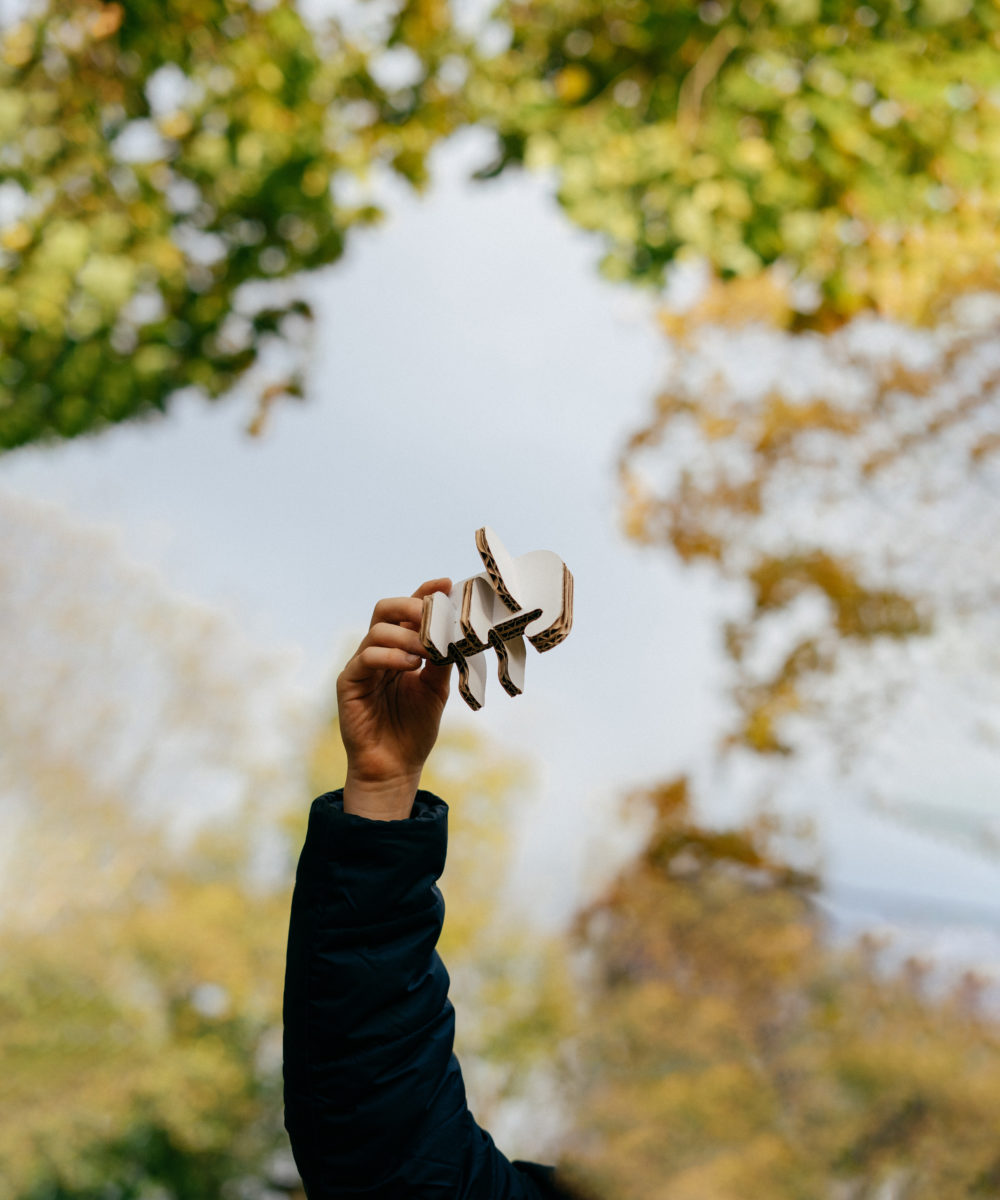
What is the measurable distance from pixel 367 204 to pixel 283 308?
0.22m

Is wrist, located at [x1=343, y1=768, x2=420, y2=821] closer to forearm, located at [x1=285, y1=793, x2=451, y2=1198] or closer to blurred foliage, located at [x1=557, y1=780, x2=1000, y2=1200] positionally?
forearm, located at [x1=285, y1=793, x2=451, y2=1198]

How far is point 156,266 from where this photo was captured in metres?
1.47

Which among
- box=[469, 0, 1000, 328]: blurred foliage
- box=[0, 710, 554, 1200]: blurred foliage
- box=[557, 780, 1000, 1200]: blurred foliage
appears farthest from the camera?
box=[0, 710, 554, 1200]: blurred foliage

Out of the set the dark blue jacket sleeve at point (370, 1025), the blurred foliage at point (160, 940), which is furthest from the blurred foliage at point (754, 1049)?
the dark blue jacket sleeve at point (370, 1025)

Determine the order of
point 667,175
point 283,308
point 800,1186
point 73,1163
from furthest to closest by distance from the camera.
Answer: point 73,1163 < point 283,308 < point 800,1186 < point 667,175

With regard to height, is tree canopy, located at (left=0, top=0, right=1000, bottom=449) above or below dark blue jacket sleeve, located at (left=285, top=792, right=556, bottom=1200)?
above

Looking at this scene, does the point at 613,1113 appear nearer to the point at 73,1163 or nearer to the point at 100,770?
the point at 73,1163

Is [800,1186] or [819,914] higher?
[819,914]

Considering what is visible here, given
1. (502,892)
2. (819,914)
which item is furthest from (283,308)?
(819,914)

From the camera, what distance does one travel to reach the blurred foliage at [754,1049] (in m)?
1.42

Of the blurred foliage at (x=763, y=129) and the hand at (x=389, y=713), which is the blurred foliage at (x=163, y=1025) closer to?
the blurred foliage at (x=763, y=129)

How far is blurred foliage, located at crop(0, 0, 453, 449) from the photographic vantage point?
1360mm

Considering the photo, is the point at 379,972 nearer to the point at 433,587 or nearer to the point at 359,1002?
the point at 359,1002

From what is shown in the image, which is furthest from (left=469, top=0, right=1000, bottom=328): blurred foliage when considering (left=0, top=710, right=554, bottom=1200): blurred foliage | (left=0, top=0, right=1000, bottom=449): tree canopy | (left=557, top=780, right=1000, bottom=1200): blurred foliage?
(left=0, top=710, right=554, bottom=1200): blurred foliage
